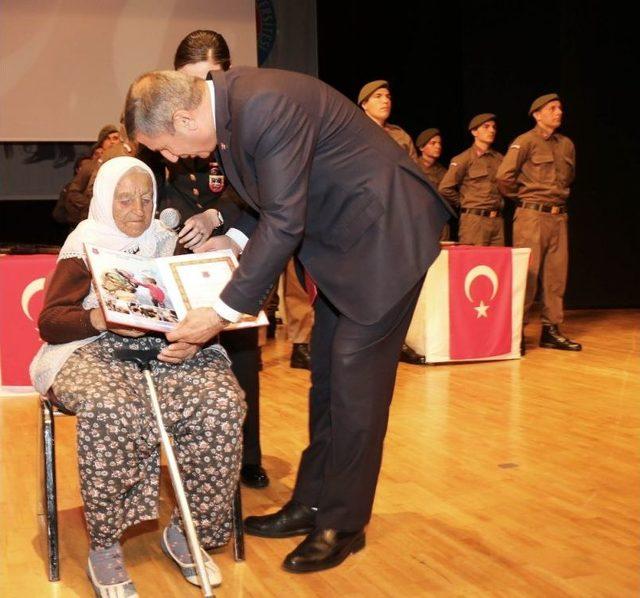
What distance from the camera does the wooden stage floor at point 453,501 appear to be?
237 cm

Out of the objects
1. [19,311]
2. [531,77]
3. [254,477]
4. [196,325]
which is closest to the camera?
[196,325]

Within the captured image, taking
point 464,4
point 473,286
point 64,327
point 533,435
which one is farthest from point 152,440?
point 464,4

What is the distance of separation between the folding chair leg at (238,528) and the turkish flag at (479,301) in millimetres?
3070

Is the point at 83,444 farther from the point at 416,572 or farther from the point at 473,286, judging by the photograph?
the point at 473,286

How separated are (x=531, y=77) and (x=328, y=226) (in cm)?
661

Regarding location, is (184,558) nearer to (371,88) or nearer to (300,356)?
(300,356)

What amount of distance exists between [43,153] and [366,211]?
263 inches

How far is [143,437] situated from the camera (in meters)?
2.32

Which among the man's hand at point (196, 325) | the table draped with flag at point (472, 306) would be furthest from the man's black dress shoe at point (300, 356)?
the man's hand at point (196, 325)

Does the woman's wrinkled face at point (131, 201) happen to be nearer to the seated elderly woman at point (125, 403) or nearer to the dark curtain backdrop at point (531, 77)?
the seated elderly woman at point (125, 403)

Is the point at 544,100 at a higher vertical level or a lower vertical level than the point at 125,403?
higher

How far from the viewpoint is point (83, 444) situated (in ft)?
7.34

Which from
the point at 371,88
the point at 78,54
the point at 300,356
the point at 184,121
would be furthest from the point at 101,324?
the point at 78,54

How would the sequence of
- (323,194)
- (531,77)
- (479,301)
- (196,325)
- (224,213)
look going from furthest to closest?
(531,77) → (479,301) → (224,213) → (323,194) → (196,325)
